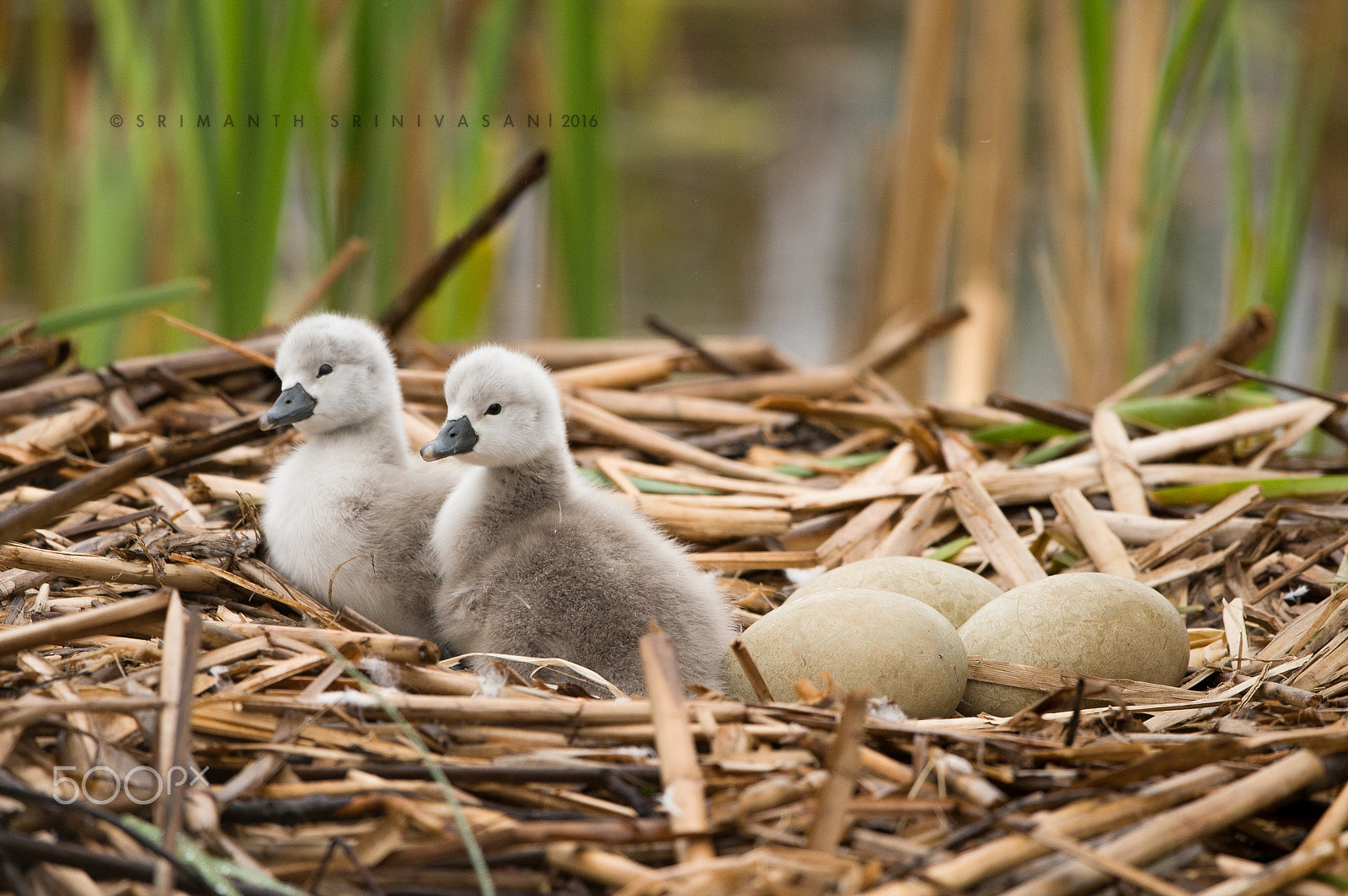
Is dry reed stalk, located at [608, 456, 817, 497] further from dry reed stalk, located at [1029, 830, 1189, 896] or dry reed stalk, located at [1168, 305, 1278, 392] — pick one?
dry reed stalk, located at [1029, 830, 1189, 896]

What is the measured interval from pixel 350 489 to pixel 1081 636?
1188 mm

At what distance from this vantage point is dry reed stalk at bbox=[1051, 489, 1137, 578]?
2.16 metres

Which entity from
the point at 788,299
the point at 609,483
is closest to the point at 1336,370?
the point at 788,299

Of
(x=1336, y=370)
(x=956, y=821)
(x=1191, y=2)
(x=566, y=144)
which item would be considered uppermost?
(x=1191, y=2)

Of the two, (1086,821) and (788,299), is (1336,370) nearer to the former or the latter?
(788,299)

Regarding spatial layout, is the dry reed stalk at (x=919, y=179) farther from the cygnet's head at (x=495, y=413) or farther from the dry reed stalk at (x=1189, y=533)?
the cygnet's head at (x=495, y=413)

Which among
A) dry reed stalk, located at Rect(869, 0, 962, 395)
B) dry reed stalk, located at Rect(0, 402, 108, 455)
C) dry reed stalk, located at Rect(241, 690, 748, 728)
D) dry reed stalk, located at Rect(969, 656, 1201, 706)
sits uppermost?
dry reed stalk, located at Rect(869, 0, 962, 395)

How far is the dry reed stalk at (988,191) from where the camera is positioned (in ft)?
11.7

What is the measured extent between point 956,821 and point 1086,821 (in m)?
0.13

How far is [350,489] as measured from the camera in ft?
6.77

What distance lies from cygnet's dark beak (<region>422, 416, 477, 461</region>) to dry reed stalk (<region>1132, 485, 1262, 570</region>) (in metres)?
1.20

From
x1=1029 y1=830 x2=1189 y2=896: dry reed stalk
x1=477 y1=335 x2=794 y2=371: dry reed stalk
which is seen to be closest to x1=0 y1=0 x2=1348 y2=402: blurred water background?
x1=477 y1=335 x2=794 y2=371: dry reed stalk

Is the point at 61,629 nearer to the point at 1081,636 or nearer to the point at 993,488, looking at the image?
the point at 1081,636

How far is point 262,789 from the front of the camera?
1.28m
